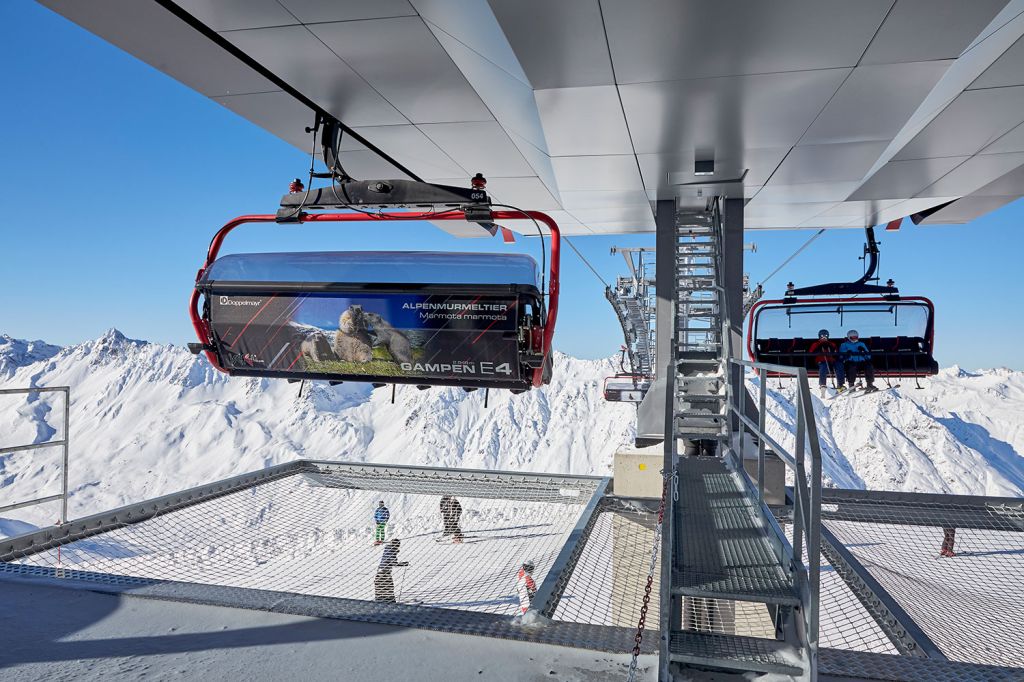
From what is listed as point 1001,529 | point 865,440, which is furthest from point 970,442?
point 1001,529

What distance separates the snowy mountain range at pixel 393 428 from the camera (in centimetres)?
8381

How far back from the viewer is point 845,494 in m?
4.43

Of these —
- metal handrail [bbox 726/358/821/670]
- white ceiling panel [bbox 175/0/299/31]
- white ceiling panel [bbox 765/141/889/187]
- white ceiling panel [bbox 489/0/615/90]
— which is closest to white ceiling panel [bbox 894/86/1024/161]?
white ceiling panel [bbox 765/141/889/187]

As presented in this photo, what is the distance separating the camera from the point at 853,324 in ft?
24.9

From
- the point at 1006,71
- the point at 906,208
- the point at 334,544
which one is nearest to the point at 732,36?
the point at 1006,71

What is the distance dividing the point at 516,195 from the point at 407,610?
5.20 m

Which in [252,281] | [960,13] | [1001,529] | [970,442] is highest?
[960,13]

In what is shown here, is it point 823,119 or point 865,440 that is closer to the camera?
point 823,119

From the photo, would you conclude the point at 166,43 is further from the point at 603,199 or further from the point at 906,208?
the point at 906,208

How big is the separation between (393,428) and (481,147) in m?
98.2

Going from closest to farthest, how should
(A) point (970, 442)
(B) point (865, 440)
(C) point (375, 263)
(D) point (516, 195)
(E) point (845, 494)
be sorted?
(C) point (375, 263)
(E) point (845, 494)
(D) point (516, 195)
(B) point (865, 440)
(A) point (970, 442)

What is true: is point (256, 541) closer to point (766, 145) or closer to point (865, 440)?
point (766, 145)

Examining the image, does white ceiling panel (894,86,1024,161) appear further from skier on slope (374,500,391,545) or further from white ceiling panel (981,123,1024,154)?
skier on slope (374,500,391,545)

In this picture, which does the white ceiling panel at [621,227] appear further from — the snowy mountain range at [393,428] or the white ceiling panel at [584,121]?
the snowy mountain range at [393,428]
